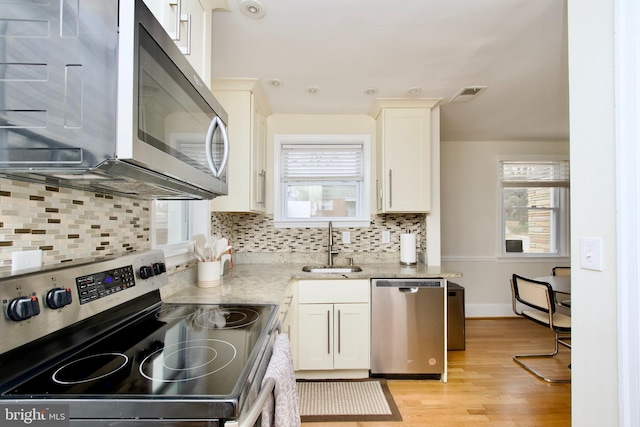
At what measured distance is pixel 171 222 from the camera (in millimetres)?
1971

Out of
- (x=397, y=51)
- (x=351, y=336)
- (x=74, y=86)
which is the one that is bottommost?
(x=351, y=336)

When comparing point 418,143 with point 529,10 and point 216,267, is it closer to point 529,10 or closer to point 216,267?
point 529,10

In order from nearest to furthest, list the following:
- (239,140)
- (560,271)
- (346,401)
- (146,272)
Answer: (146,272), (346,401), (239,140), (560,271)

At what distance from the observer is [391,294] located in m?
2.38

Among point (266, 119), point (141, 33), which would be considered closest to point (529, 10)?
point (141, 33)

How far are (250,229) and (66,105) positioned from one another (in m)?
2.39

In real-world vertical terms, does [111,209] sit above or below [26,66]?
below

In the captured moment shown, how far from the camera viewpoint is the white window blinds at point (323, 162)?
304 centimetres

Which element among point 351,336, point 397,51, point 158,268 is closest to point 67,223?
point 158,268

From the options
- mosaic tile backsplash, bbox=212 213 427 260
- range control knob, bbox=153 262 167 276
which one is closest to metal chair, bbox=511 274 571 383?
mosaic tile backsplash, bbox=212 213 427 260

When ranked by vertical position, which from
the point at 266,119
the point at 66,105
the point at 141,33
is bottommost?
the point at 66,105

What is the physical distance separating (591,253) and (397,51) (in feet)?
4.85

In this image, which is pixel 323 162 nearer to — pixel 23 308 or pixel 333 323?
pixel 333 323

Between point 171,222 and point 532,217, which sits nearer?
point 171,222
